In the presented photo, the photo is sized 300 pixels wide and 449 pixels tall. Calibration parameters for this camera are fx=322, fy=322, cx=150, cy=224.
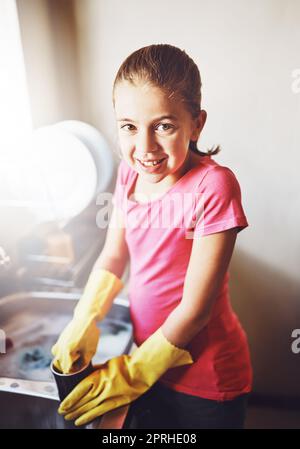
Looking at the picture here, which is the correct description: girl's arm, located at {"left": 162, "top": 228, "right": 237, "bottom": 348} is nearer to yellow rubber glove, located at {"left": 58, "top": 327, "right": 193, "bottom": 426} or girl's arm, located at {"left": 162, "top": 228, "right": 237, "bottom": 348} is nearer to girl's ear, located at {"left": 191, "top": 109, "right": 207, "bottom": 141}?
Result: yellow rubber glove, located at {"left": 58, "top": 327, "right": 193, "bottom": 426}

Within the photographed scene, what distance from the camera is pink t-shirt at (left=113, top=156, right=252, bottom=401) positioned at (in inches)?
22.5

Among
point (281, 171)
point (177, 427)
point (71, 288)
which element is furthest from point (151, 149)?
point (177, 427)

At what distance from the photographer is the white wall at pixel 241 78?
1.97 feet

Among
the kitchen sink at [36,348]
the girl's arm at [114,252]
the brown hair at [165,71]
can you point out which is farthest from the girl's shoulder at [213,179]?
the kitchen sink at [36,348]

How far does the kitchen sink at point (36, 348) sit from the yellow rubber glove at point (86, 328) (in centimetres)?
7

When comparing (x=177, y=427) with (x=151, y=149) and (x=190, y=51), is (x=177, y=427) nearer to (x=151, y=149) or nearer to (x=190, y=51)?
(x=151, y=149)

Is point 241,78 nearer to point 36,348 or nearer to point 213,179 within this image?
point 213,179

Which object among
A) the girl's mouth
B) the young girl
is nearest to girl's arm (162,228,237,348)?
the young girl

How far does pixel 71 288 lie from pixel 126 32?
64 centimetres

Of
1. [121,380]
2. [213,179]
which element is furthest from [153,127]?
[121,380]

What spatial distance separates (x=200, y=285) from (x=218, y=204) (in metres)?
0.16

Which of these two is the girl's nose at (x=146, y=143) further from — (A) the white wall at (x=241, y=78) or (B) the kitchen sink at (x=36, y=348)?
(B) the kitchen sink at (x=36, y=348)

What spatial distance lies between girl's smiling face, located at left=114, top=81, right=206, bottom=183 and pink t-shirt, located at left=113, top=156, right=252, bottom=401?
0.06 metres

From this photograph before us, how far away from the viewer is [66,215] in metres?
0.86
